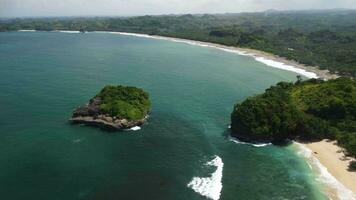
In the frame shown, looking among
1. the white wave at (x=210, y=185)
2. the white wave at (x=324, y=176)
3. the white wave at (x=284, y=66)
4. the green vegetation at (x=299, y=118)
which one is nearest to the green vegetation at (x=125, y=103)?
the green vegetation at (x=299, y=118)

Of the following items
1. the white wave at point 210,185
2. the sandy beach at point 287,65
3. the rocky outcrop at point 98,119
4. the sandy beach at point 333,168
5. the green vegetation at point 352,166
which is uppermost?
the rocky outcrop at point 98,119

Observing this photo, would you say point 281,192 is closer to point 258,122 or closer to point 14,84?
point 258,122

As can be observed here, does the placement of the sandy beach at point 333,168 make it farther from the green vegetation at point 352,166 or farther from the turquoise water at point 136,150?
the turquoise water at point 136,150

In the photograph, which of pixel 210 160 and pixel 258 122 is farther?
pixel 258 122

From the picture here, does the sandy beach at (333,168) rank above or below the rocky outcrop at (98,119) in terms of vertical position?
below

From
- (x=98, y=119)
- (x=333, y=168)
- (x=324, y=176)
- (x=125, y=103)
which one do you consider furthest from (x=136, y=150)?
(x=333, y=168)

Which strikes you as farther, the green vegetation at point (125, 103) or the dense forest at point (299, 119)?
the green vegetation at point (125, 103)

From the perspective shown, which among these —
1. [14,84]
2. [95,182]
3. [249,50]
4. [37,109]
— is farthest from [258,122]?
[249,50]

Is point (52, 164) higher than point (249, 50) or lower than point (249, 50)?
higher
